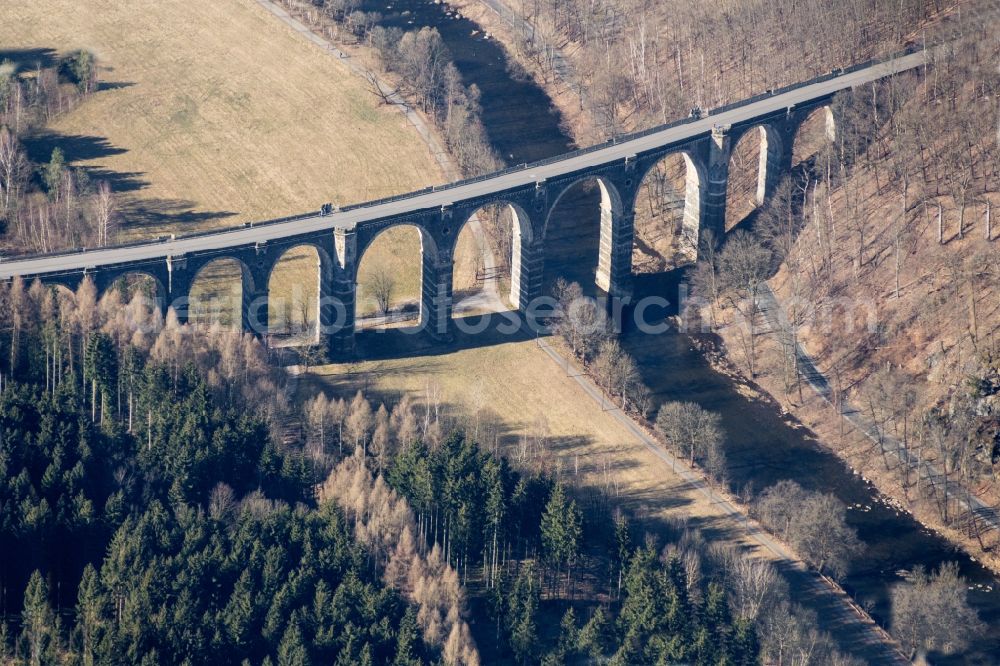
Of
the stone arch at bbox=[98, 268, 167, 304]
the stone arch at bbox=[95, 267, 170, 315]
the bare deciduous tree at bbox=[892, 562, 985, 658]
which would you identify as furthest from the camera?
the stone arch at bbox=[98, 268, 167, 304]

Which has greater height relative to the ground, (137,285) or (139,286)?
(137,285)

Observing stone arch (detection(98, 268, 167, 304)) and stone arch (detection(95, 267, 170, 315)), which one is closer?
stone arch (detection(95, 267, 170, 315))

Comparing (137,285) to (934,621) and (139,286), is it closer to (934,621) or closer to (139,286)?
(139,286)

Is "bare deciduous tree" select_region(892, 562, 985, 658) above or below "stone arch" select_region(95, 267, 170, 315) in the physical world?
below

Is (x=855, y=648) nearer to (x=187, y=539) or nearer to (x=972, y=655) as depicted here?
(x=972, y=655)

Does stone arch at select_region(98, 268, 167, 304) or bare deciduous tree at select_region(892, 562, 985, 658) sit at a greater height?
stone arch at select_region(98, 268, 167, 304)

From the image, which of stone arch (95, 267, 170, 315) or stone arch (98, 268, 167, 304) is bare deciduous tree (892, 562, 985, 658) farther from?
stone arch (98, 268, 167, 304)

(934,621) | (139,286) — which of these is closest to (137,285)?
(139,286)

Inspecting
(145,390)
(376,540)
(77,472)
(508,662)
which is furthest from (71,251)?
(508,662)

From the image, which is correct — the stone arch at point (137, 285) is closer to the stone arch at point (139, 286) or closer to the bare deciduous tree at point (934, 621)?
the stone arch at point (139, 286)

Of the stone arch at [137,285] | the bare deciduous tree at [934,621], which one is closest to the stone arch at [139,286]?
the stone arch at [137,285]

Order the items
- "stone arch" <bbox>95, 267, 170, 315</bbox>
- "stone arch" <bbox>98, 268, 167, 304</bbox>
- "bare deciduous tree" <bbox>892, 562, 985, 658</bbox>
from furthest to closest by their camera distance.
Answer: "stone arch" <bbox>98, 268, 167, 304</bbox>, "stone arch" <bbox>95, 267, 170, 315</bbox>, "bare deciduous tree" <bbox>892, 562, 985, 658</bbox>

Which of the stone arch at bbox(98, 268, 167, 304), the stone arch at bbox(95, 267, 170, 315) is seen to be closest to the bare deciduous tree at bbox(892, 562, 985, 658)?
the stone arch at bbox(95, 267, 170, 315)
